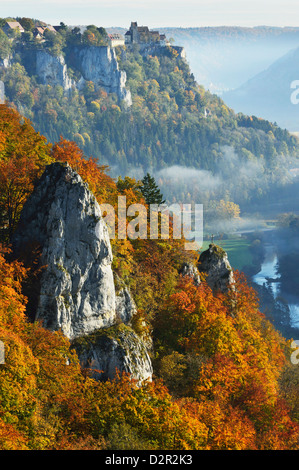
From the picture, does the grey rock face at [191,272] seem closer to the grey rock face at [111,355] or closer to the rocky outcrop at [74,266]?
the rocky outcrop at [74,266]

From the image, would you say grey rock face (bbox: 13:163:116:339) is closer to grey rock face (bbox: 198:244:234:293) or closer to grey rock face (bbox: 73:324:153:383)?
grey rock face (bbox: 73:324:153:383)

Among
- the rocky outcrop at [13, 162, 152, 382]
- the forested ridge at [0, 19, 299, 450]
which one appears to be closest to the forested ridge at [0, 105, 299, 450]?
the forested ridge at [0, 19, 299, 450]

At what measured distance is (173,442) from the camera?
100ft

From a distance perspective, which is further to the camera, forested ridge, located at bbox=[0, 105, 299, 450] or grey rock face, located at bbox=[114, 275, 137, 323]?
grey rock face, located at bbox=[114, 275, 137, 323]

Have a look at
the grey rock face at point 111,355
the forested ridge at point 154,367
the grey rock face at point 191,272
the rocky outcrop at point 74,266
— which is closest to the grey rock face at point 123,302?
the forested ridge at point 154,367

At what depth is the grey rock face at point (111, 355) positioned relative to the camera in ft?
130

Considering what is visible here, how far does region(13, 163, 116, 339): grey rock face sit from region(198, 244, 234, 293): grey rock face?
2078 cm

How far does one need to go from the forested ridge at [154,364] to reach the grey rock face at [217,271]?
1.48 m

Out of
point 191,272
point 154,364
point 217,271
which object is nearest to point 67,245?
point 154,364

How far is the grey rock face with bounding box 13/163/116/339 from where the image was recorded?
39.1 meters

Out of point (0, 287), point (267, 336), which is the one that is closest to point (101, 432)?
point (0, 287)
